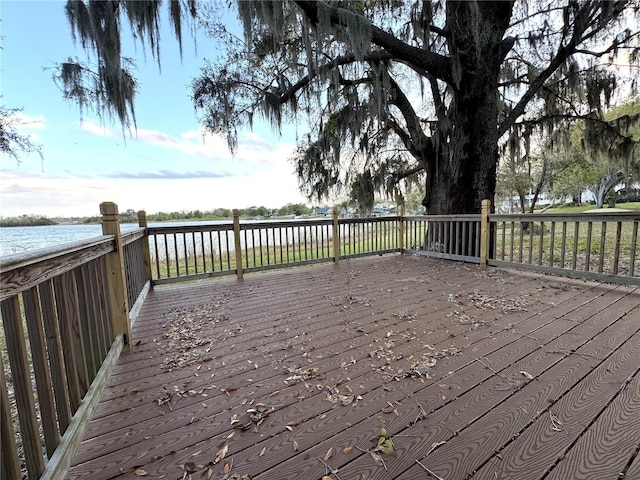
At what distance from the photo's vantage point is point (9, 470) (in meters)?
0.82

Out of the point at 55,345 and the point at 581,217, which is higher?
the point at 581,217

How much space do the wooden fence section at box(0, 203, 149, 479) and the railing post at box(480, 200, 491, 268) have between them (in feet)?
16.4

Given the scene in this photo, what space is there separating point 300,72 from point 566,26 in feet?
15.0

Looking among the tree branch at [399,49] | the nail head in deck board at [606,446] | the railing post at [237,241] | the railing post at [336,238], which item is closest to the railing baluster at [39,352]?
the nail head in deck board at [606,446]

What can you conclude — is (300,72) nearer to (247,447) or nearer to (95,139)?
(95,139)

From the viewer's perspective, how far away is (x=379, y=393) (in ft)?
5.42

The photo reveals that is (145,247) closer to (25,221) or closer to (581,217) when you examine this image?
(25,221)

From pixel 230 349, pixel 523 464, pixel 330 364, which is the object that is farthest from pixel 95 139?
pixel 523 464

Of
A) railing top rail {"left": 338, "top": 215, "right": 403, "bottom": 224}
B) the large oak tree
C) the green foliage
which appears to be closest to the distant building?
the large oak tree

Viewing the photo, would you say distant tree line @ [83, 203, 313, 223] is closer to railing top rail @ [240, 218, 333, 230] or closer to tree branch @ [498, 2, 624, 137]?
railing top rail @ [240, 218, 333, 230]

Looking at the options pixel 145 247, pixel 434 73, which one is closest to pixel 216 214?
pixel 145 247

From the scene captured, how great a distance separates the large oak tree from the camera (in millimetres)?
4641

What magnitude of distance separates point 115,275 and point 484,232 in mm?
5070

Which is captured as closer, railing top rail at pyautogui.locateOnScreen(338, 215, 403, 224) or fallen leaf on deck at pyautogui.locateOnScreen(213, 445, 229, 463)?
fallen leaf on deck at pyautogui.locateOnScreen(213, 445, 229, 463)
